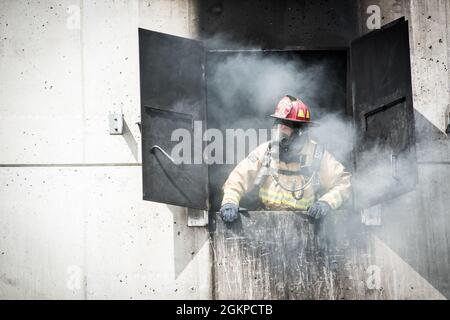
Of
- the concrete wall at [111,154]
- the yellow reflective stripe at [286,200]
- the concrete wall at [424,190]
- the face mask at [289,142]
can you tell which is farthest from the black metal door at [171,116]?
the concrete wall at [424,190]

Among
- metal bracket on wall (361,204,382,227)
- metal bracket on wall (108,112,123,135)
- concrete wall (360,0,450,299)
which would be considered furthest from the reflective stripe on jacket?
metal bracket on wall (108,112,123,135)

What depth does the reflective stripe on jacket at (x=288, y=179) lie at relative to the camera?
5906 millimetres

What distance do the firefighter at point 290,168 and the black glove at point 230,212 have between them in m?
0.32

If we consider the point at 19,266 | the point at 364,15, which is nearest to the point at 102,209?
the point at 19,266

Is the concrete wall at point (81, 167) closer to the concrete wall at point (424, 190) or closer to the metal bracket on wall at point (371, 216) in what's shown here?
the metal bracket on wall at point (371, 216)

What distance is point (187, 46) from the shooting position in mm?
5668

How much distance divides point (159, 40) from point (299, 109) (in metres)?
1.53

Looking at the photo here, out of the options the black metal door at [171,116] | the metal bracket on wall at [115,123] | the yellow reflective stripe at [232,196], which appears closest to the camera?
the black metal door at [171,116]

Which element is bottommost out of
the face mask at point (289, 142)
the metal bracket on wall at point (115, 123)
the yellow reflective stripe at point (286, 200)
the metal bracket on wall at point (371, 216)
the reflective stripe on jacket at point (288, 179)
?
the metal bracket on wall at point (371, 216)

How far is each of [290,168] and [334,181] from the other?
46cm

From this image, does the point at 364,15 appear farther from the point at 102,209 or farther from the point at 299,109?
the point at 102,209

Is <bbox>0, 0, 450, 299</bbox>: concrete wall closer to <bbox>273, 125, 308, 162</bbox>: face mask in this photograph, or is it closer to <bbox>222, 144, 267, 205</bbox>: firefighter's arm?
<bbox>222, 144, 267, 205</bbox>: firefighter's arm

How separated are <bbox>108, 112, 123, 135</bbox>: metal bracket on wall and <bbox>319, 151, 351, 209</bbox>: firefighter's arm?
2.06 m

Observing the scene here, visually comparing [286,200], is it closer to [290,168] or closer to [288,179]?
[288,179]
